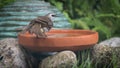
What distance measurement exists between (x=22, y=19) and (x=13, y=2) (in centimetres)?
49

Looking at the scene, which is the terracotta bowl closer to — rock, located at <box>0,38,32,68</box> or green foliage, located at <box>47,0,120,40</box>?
rock, located at <box>0,38,32,68</box>

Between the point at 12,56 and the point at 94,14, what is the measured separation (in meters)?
3.09

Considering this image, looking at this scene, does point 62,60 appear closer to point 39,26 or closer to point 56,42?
point 56,42

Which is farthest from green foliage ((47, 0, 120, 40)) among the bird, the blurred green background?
the bird

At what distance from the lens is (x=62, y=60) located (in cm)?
412

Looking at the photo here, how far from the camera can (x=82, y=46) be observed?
178 inches

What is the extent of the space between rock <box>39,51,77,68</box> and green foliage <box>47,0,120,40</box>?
2.27 metres

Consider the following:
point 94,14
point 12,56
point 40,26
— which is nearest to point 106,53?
point 40,26

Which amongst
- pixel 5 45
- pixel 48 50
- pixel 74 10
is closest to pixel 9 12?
pixel 5 45

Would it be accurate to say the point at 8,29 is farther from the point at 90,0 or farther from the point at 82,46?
the point at 90,0

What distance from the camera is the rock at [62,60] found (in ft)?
13.5

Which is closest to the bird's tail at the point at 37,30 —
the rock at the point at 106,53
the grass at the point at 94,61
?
the grass at the point at 94,61

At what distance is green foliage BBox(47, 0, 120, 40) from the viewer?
21.5 ft

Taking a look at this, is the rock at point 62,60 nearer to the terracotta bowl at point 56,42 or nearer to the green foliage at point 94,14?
the terracotta bowl at point 56,42
